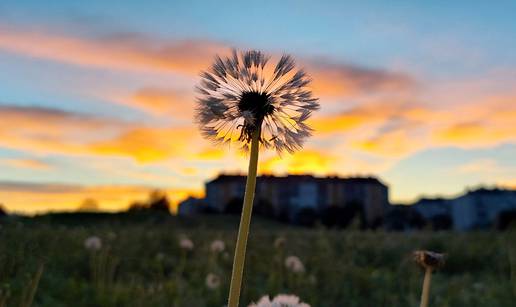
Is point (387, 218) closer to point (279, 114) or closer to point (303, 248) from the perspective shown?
point (303, 248)

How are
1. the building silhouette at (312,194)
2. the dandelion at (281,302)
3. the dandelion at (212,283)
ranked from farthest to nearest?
the building silhouette at (312,194)
the dandelion at (212,283)
the dandelion at (281,302)

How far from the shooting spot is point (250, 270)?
730cm

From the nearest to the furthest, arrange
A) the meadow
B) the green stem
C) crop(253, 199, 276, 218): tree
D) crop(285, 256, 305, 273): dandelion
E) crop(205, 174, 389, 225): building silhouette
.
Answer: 1. the green stem
2. the meadow
3. crop(285, 256, 305, 273): dandelion
4. crop(253, 199, 276, 218): tree
5. crop(205, 174, 389, 225): building silhouette

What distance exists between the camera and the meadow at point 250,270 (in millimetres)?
5250

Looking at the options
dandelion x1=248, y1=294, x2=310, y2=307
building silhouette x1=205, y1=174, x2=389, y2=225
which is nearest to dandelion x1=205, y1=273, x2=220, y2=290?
dandelion x1=248, y1=294, x2=310, y2=307

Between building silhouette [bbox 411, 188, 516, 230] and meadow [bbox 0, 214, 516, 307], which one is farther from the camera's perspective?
building silhouette [bbox 411, 188, 516, 230]

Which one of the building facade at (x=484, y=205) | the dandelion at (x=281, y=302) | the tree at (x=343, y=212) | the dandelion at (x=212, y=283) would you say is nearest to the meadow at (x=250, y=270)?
the dandelion at (x=212, y=283)

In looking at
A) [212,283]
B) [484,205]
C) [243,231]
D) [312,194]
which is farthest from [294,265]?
[312,194]

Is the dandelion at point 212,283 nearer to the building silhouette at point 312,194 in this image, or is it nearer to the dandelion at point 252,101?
the dandelion at point 252,101

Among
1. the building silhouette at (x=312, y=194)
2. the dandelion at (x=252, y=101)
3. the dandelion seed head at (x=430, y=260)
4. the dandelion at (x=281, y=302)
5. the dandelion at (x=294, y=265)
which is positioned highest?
the building silhouette at (x=312, y=194)

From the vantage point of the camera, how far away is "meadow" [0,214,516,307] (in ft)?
17.2

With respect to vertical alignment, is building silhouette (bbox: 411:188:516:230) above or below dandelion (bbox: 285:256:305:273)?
above

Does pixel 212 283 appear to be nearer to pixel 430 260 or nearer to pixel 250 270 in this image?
pixel 250 270

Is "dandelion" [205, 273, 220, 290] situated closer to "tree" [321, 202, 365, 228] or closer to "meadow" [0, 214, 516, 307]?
"meadow" [0, 214, 516, 307]
